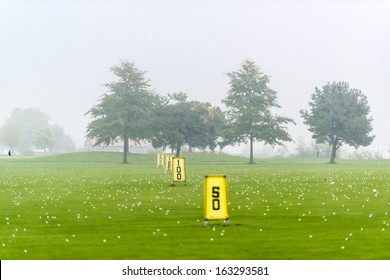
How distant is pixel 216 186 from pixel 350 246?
3336 mm

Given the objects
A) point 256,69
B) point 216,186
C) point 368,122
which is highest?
point 256,69

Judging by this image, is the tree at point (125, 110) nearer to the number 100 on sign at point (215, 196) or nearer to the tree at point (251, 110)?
the tree at point (251, 110)

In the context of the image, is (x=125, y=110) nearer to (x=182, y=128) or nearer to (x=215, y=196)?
(x=182, y=128)

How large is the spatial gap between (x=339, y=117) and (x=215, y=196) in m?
104

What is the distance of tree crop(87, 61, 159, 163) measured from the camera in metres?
116

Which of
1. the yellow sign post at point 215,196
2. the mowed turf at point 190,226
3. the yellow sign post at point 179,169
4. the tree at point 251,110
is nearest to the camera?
the mowed turf at point 190,226

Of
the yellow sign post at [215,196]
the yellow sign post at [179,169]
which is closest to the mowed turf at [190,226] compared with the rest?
the yellow sign post at [215,196]

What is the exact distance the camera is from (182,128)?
12050 cm

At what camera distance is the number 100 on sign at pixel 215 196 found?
1616 cm

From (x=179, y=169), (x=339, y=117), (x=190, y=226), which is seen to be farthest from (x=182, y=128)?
(x=190, y=226)

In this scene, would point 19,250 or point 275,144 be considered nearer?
point 19,250

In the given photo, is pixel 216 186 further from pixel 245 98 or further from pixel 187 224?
pixel 245 98

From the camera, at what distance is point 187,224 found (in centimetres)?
1820

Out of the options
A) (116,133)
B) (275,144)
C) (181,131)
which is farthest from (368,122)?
(116,133)
